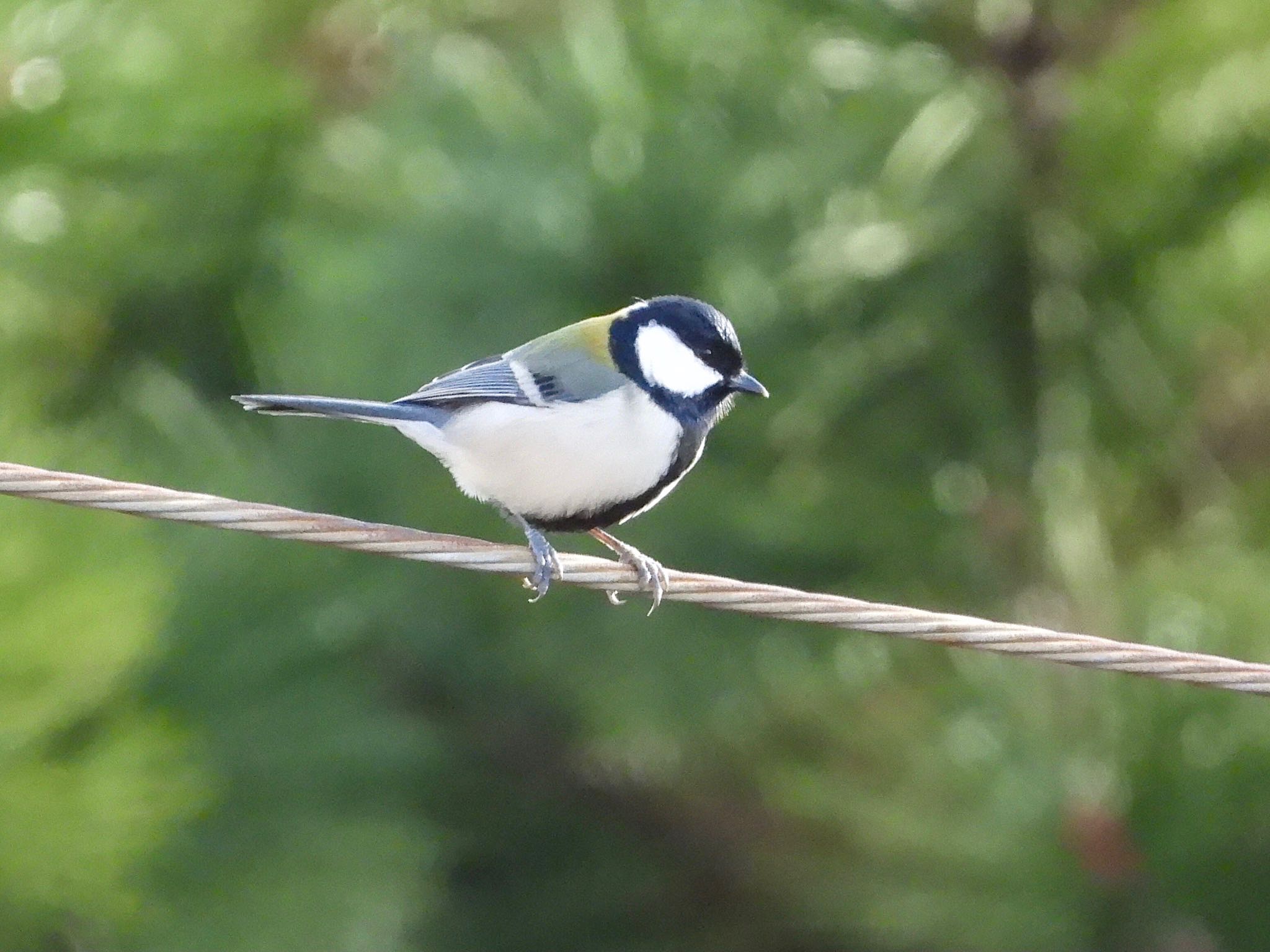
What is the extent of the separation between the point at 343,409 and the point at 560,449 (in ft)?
0.80

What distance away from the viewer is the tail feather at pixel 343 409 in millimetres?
1572

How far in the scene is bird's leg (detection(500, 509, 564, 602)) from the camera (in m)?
1.50

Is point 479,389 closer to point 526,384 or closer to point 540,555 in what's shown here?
point 526,384

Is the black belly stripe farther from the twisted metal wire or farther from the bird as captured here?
the twisted metal wire

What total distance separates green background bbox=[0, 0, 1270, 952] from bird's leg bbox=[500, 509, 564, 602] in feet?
1.53

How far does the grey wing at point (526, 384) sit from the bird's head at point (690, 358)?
0.13ft

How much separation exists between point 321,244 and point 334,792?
83cm

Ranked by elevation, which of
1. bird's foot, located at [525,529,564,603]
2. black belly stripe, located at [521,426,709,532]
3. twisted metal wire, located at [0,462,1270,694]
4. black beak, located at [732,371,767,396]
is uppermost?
black beak, located at [732,371,767,396]

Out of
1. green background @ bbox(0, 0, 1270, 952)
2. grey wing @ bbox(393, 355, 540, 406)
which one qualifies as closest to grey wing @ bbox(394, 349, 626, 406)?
grey wing @ bbox(393, 355, 540, 406)

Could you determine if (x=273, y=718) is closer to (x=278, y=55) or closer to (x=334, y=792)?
(x=334, y=792)

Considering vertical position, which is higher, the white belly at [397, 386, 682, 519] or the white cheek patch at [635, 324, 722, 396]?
the white cheek patch at [635, 324, 722, 396]

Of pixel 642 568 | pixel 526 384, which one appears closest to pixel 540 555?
pixel 642 568

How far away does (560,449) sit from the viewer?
5.95 ft

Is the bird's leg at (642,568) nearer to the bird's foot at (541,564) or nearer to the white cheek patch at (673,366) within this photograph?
the bird's foot at (541,564)
